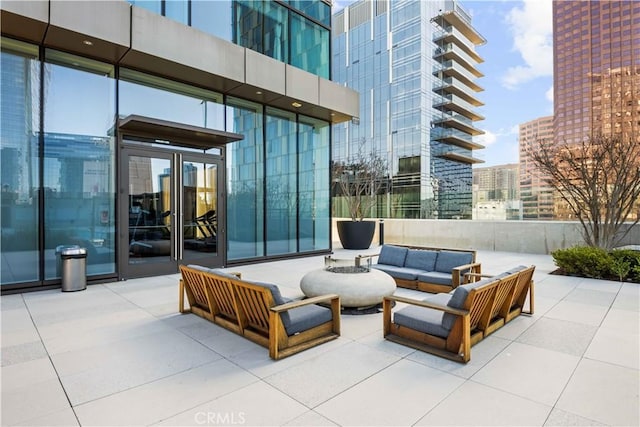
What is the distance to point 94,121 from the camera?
22.6 feet

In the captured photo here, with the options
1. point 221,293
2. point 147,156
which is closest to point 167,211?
point 147,156

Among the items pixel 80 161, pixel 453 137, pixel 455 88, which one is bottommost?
pixel 80 161

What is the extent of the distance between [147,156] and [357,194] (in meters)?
8.30

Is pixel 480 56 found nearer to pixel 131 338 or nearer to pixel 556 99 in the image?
pixel 556 99

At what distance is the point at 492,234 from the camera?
12.4 metres

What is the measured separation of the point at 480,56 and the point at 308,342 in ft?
160

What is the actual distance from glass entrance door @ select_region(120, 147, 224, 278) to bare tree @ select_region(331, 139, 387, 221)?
604 centimetres

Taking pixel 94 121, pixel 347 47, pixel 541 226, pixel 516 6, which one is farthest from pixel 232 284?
pixel 347 47

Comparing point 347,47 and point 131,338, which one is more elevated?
point 347,47

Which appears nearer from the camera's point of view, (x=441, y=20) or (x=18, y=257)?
(x=18, y=257)

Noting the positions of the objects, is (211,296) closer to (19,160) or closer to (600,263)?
(19,160)

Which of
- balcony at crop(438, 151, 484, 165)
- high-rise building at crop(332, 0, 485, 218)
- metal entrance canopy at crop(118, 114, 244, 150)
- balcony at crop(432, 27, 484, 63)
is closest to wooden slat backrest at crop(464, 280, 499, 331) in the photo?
metal entrance canopy at crop(118, 114, 244, 150)

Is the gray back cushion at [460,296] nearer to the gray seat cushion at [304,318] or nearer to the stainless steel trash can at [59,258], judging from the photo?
the gray seat cushion at [304,318]

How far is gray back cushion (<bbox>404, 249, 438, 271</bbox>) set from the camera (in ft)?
21.5
